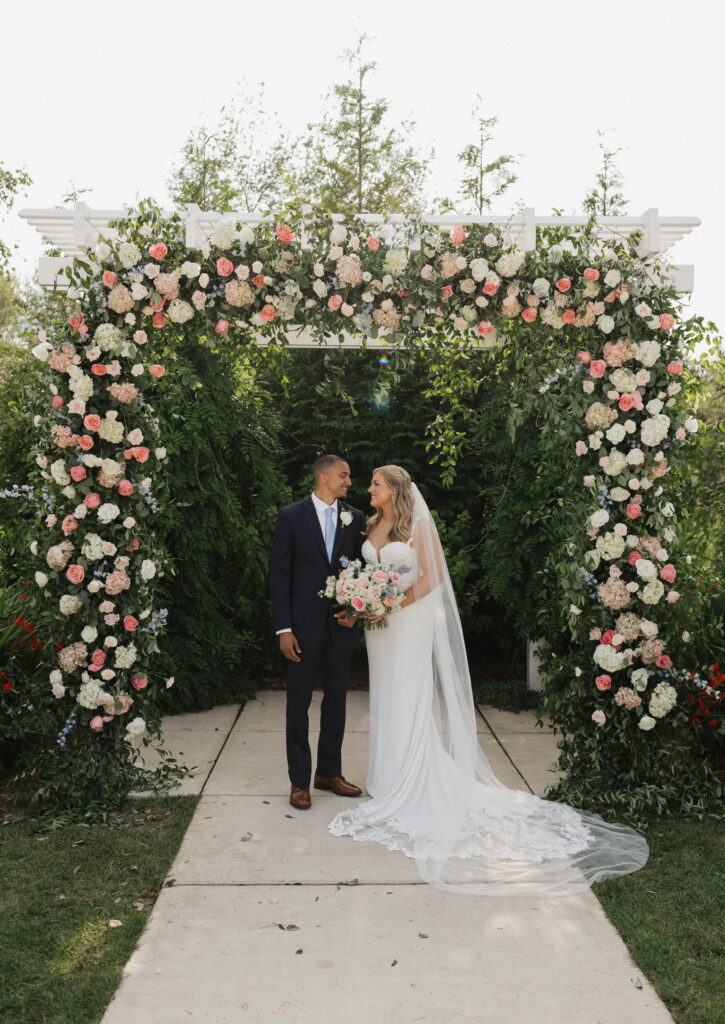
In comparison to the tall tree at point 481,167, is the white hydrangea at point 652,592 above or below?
below

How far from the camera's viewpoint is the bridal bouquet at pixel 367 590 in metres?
4.96

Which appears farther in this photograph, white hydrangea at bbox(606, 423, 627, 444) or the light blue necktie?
the light blue necktie

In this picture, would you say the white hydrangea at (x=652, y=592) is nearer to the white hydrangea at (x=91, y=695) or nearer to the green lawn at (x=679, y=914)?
Result: the green lawn at (x=679, y=914)

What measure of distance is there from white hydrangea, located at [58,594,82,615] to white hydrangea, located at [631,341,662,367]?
3.36m

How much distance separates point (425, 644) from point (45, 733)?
2.18m

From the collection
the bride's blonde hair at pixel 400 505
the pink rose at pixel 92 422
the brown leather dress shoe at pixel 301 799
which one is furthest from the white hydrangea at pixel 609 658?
the pink rose at pixel 92 422

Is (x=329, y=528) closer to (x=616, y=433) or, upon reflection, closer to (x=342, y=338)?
(x=342, y=338)

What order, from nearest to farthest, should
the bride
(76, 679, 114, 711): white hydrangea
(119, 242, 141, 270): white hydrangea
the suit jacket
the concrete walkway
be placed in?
1. the concrete walkway
2. the bride
3. (119, 242, 141, 270): white hydrangea
4. (76, 679, 114, 711): white hydrangea
5. the suit jacket

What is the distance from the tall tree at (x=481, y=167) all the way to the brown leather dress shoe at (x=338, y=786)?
50.4ft

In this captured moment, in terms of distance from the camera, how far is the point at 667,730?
5.35m

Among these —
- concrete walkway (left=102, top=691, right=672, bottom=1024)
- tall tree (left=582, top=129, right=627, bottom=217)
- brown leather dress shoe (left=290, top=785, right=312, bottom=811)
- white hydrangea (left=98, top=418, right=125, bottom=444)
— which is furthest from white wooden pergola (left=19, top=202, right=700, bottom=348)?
tall tree (left=582, top=129, right=627, bottom=217)

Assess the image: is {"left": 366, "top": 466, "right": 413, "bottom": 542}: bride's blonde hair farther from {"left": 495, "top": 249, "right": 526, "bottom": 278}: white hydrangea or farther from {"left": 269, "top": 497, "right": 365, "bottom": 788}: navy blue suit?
{"left": 495, "top": 249, "right": 526, "bottom": 278}: white hydrangea

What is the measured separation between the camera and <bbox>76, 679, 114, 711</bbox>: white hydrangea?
16.4 ft

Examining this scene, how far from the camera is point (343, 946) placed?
142 inches
